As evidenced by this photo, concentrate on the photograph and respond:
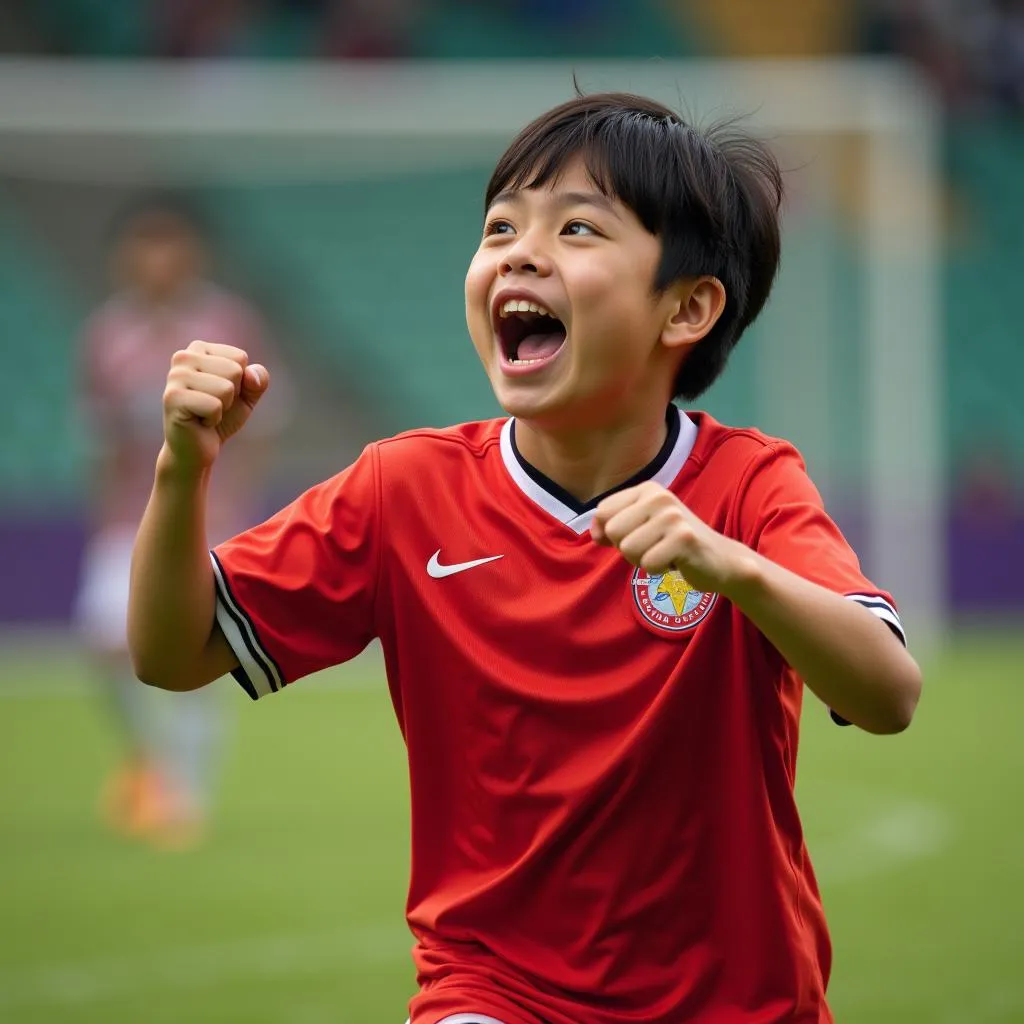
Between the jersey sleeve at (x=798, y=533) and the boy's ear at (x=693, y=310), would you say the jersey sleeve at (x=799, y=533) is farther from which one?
the boy's ear at (x=693, y=310)

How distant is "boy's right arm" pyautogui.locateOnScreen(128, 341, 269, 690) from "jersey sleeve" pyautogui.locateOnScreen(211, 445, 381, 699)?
63 millimetres

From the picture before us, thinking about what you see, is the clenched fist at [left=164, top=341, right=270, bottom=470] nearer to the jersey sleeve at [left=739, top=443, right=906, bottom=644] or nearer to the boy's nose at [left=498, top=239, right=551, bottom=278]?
the boy's nose at [left=498, top=239, right=551, bottom=278]

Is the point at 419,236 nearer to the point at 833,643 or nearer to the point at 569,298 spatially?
the point at 569,298

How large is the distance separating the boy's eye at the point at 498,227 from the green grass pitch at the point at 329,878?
8.39 feet

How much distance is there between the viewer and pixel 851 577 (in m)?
2.49

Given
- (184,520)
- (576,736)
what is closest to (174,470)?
(184,520)

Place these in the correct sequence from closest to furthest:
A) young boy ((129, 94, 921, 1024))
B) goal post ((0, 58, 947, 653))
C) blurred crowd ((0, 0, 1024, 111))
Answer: young boy ((129, 94, 921, 1024)) < goal post ((0, 58, 947, 653)) < blurred crowd ((0, 0, 1024, 111))

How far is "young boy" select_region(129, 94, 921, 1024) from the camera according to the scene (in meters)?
2.69

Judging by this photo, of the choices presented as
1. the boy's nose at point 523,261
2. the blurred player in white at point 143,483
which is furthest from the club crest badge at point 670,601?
the blurred player in white at point 143,483

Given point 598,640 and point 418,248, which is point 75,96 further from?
point 598,640

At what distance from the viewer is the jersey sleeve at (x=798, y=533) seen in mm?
2479

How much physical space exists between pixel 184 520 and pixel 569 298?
64cm

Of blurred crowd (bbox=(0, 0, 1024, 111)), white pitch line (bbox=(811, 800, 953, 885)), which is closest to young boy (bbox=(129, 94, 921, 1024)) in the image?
white pitch line (bbox=(811, 800, 953, 885))

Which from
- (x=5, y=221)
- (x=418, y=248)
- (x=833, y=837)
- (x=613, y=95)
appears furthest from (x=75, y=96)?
(x=613, y=95)
